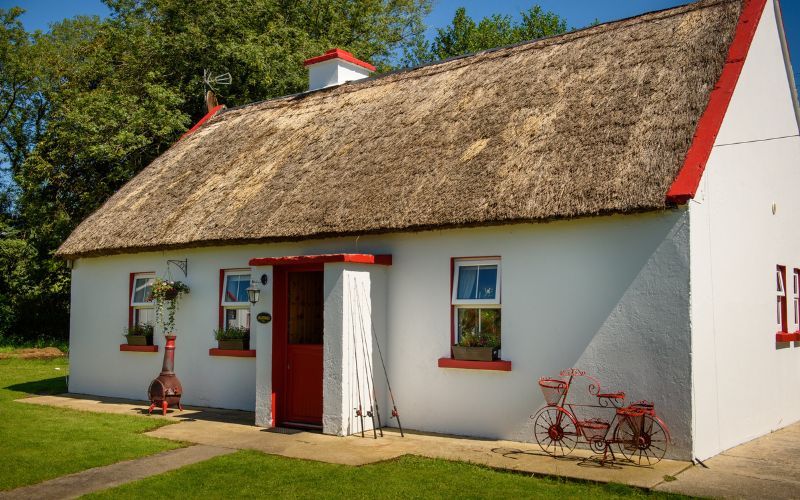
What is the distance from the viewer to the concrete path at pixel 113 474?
755cm

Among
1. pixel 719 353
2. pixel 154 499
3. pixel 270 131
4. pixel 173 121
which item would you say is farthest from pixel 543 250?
pixel 173 121

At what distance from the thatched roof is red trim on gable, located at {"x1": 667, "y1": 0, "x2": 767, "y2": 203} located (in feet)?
0.39

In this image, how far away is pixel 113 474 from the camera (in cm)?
834

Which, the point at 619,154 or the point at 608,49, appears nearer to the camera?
the point at 619,154

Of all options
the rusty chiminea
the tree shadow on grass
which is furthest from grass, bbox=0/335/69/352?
the rusty chiminea

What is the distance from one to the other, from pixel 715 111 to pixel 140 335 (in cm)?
1056

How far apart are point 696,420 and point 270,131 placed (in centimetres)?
1018

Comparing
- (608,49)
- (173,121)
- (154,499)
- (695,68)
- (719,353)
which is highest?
(173,121)

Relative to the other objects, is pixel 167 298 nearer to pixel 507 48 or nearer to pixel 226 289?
pixel 226 289

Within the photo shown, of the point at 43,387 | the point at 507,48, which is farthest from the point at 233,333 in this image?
the point at 507,48

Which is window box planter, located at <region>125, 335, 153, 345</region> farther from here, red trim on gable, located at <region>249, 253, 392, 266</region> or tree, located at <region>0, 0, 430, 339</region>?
tree, located at <region>0, 0, 430, 339</region>

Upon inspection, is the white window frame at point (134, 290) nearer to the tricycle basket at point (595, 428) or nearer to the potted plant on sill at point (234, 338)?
the potted plant on sill at point (234, 338)

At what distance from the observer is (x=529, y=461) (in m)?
8.58

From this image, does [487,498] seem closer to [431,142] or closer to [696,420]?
[696,420]
